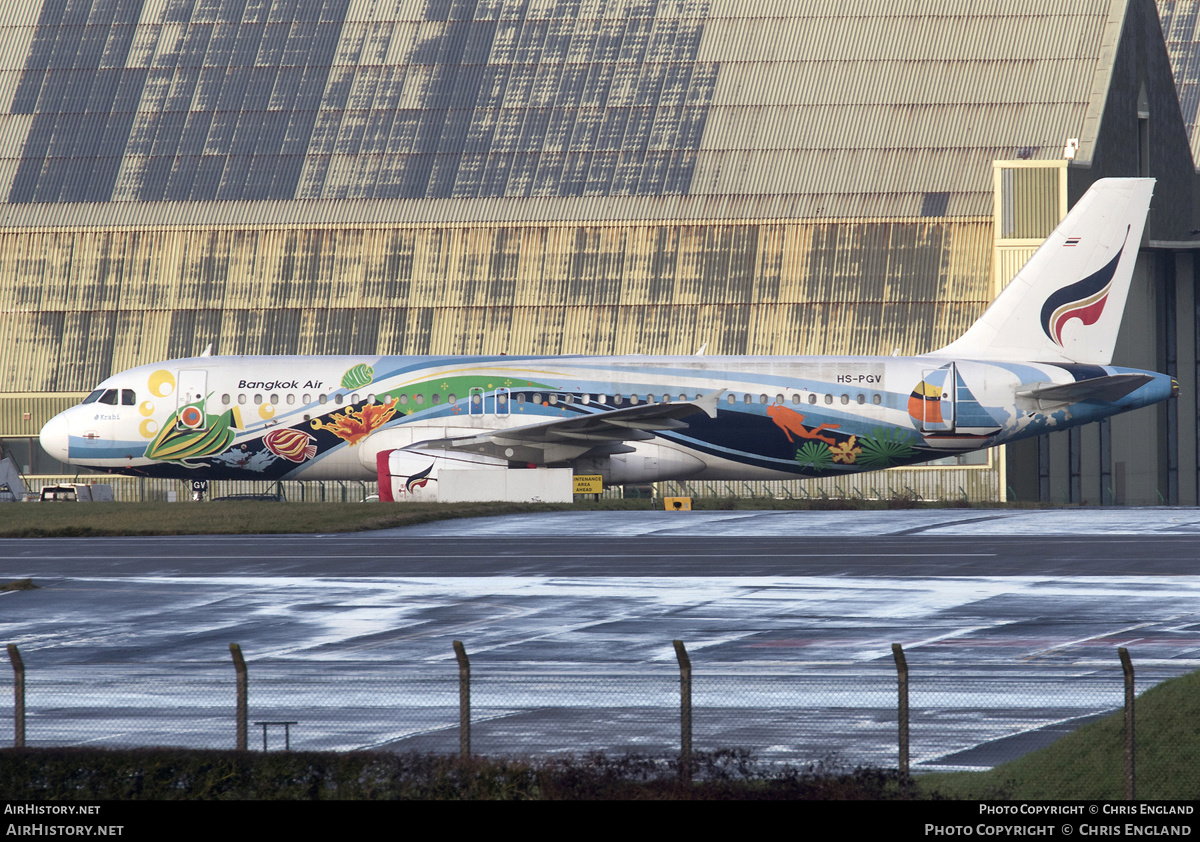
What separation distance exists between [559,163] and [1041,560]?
35.2m

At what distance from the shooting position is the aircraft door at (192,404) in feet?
150

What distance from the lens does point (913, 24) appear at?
62875 mm

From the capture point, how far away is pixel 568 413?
45.7 metres

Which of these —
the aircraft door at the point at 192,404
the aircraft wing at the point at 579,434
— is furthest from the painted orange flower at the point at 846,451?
the aircraft door at the point at 192,404

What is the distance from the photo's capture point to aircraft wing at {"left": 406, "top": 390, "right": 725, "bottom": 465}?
143 ft

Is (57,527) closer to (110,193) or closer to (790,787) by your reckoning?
(110,193)

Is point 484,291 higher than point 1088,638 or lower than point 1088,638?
higher

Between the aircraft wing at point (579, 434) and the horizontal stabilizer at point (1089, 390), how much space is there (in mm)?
9891

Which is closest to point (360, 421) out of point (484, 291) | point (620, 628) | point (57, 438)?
point (57, 438)

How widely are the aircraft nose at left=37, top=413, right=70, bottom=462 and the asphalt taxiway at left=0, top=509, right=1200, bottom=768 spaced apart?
8.76 meters

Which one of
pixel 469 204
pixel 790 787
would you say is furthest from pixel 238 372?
pixel 790 787

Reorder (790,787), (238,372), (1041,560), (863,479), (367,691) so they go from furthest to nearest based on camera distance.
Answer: (863,479) → (238,372) → (1041,560) → (367,691) → (790,787)

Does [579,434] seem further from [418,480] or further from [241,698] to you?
[241,698]

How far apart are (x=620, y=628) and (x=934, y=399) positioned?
2546 cm
